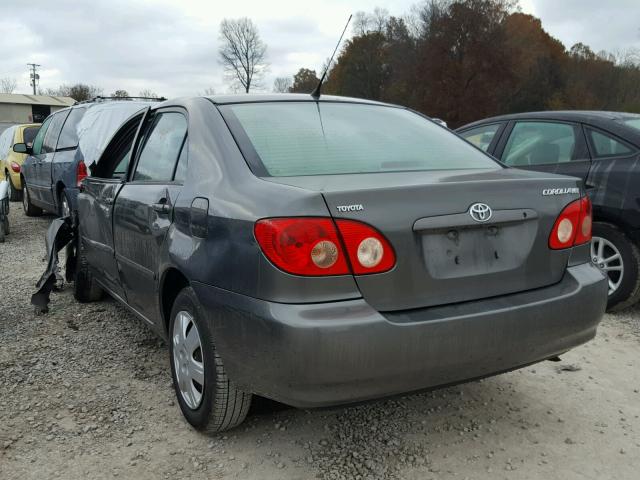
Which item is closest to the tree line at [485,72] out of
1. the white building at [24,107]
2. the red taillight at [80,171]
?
the white building at [24,107]

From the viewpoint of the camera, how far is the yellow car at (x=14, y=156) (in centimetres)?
1198

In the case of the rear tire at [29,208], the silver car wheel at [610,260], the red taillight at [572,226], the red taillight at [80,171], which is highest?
the red taillight at [572,226]

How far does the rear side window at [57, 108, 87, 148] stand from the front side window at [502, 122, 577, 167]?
5.88 meters

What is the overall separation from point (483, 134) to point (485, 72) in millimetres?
46402

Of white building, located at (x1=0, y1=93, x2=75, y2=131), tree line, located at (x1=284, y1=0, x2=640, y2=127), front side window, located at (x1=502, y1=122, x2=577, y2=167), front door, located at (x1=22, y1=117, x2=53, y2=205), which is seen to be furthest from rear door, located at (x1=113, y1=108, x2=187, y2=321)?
white building, located at (x1=0, y1=93, x2=75, y2=131)

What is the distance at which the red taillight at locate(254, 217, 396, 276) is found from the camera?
209cm

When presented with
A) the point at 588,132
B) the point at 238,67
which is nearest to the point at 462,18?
the point at 238,67

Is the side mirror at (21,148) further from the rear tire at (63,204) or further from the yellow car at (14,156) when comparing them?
the yellow car at (14,156)

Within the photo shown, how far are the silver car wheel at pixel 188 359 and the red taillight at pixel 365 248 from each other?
89cm

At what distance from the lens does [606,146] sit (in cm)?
469

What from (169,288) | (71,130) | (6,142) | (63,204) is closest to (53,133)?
(71,130)

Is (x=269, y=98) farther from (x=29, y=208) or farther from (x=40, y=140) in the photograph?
(x=29, y=208)

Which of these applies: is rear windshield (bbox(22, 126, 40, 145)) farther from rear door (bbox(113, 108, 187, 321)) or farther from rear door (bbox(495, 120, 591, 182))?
rear door (bbox(495, 120, 591, 182))

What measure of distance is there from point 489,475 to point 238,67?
59544mm
